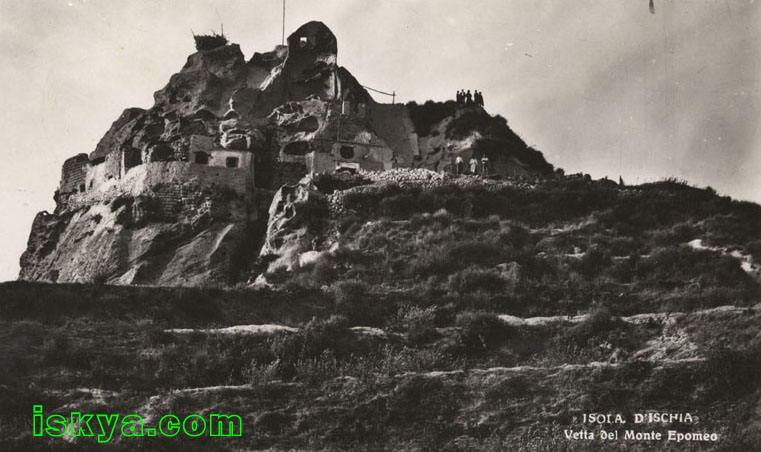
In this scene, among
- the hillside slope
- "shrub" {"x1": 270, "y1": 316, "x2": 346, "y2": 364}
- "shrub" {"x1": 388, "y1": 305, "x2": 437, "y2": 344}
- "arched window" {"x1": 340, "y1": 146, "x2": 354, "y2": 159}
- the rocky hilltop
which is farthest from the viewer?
"arched window" {"x1": 340, "y1": 146, "x2": 354, "y2": 159}

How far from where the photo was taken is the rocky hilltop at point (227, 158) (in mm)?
35031

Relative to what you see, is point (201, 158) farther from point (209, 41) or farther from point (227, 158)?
point (209, 41)

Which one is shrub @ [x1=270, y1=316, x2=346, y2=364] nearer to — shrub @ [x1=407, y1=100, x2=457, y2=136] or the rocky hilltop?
the rocky hilltop

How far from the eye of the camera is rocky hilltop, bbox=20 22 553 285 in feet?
115

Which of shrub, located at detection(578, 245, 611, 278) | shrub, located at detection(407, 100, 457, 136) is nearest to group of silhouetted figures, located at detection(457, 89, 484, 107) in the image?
shrub, located at detection(407, 100, 457, 136)

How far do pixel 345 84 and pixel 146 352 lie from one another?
1187 inches

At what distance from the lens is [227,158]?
39094 millimetres

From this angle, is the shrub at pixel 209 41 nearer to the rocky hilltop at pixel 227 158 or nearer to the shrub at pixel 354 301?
the rocky hilltop at pixel 227 158

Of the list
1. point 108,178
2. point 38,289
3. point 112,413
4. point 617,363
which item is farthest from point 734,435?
point 108,178

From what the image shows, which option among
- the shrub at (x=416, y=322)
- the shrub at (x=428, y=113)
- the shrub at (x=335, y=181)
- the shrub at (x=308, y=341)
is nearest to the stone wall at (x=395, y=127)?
the shrub at (x=428, y=113)

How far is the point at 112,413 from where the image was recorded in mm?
16125

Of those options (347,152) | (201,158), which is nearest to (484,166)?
(347,152)

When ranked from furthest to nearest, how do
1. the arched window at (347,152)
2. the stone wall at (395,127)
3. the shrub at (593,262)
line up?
the stone wall at (395,127) < the arched window at (347,152) < the shrub at (593,262)

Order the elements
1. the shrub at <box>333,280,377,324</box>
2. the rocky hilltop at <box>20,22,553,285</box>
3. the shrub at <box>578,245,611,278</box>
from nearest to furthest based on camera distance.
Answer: the shrub at <box>333,280,377,324</box> → the shrub at <box>578,245,611,278</box> → the rocky hilltop at <box>20,22,553,285</box>
